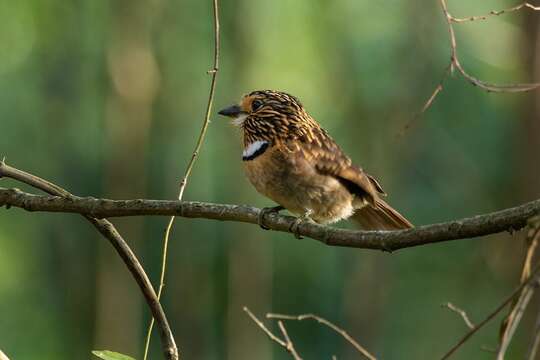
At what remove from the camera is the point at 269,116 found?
3453mm

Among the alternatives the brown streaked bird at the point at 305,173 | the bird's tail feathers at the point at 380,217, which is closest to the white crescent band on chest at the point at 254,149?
the brown streaked bird at the point at 305,173

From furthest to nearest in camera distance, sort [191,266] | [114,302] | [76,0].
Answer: [76,0]
[191,266]
[114,302]

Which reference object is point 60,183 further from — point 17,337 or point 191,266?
point 191,266

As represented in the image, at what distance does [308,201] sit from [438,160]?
9.20 metres

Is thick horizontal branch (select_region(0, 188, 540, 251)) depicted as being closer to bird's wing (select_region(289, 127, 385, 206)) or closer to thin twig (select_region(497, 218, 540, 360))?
thin twig (select_region(497, 218, 540, 360))

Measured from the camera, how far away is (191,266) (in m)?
11.3

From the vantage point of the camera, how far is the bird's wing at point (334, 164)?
322cm

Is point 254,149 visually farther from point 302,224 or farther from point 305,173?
point 302,224

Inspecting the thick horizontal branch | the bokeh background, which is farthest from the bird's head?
the bokeh background

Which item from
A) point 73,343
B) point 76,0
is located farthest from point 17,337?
point 76,0

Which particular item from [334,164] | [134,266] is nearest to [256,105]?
[334,164]

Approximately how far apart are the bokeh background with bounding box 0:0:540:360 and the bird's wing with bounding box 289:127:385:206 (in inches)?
178

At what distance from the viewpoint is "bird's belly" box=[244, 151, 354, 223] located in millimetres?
3117

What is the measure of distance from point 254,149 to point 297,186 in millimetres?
278
